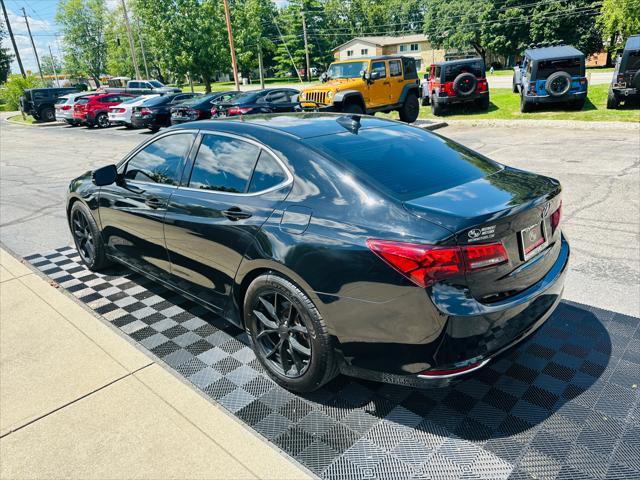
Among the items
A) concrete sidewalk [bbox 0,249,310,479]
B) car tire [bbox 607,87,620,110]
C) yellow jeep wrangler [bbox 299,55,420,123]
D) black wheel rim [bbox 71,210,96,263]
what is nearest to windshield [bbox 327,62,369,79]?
yellow jeep wrangler [bbox 299,55,420,123]

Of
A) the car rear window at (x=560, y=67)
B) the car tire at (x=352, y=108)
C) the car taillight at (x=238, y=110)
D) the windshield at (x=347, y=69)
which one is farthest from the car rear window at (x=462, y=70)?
the car taillight at (x=238, y=110)

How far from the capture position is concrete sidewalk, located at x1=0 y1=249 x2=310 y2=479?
2439 millimetres

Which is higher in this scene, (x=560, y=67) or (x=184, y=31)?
(x=184, y=31)

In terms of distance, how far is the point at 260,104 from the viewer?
15758 mm

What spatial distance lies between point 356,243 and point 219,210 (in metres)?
1.11

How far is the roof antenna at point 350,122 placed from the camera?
328 cm

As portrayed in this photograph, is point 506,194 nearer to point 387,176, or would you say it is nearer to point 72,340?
point 387,176

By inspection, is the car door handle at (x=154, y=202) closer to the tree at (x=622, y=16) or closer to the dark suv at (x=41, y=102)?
the dark suv at (x=41, y=102)

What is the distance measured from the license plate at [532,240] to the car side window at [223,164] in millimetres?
1658

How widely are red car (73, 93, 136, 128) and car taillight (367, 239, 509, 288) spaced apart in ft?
82.9

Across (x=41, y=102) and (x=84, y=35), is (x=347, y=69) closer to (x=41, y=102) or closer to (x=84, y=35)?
(x=41, y=102)

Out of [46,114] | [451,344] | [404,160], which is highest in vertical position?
[404,160]

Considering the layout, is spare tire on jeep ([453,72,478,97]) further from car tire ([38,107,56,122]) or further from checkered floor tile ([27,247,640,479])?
car tire ([38,107,56,122])

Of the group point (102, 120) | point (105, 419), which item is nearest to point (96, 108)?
point (102, 120)
